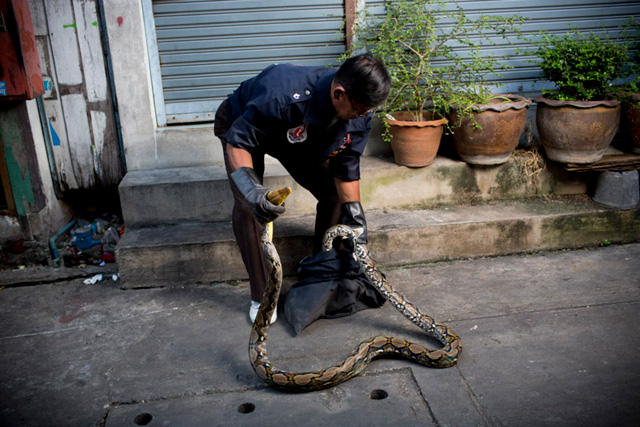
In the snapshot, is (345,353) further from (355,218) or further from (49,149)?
(49,149)

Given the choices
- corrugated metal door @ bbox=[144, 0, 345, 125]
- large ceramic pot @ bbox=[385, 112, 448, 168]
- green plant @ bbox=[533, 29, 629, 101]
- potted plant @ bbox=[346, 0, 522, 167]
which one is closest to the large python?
large ceramic pot @ bbox=[385, 112, 448, 168]

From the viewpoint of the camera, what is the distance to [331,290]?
3.79 metres

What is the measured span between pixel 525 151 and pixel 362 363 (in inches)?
120

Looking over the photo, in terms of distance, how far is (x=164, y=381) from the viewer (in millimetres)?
3213

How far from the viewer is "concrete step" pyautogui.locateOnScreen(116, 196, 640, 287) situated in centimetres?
434

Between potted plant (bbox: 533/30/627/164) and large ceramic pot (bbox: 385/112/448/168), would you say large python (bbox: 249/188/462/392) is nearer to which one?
large ceramic pot (bbox: 385/112/448/168)

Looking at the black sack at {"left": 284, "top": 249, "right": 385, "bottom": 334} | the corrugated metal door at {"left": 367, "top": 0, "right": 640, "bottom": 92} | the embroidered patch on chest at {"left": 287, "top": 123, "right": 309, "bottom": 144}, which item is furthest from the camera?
the corrugated metal door at {"left": 367, "top": 0, "right": 640, "bottom": 92}

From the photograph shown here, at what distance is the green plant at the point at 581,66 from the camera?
15.6ft

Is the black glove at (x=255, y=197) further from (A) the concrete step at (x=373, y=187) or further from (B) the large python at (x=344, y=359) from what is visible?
(A) the concrete step at (x=373, y=187)

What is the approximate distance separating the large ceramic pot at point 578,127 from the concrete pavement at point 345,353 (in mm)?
975

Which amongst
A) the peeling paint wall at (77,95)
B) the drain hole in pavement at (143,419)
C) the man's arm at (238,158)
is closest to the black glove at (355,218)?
the man's arm at (238,158)

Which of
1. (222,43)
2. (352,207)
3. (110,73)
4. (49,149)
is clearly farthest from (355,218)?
(49,149)

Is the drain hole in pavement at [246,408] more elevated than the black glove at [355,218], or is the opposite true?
the black glove at [355,218]

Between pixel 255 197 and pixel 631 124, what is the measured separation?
3894mm
